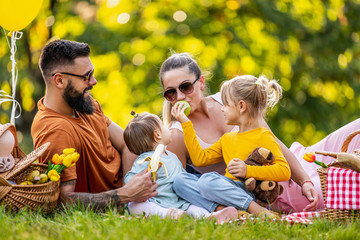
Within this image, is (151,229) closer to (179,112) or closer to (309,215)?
(309,215)

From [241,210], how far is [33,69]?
383 inches

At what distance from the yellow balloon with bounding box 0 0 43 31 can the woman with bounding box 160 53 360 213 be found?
1384mm

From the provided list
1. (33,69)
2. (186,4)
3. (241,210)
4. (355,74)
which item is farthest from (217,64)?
(241,210)

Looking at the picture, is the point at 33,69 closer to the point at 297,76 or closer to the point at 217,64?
the point at 217,64

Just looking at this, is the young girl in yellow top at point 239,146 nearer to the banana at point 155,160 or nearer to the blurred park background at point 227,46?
the banana at point 155,160

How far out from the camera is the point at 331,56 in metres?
13.5

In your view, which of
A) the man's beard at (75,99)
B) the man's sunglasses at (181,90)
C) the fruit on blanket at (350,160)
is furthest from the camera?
the man's sunglasses at (181,90)

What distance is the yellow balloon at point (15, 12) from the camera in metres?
4.72

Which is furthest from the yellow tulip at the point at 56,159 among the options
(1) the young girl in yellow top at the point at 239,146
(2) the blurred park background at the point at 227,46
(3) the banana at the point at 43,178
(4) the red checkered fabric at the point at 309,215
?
(2) the blurred park background at the point at 227,46

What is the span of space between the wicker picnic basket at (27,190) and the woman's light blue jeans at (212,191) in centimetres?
99

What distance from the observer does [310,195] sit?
4234mm

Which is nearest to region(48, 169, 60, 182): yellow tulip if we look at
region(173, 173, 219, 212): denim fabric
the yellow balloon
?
region(173, 173, 219, 212): denim fabric

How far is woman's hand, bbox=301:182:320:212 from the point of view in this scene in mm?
4105

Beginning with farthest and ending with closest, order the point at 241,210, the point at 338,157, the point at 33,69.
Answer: the point at 33,69, the point at 241,210, the point at 338,157
